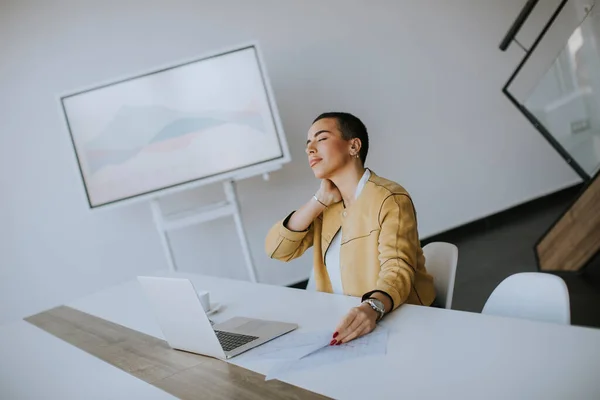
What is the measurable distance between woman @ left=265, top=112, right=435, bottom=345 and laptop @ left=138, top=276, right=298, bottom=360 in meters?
0.28

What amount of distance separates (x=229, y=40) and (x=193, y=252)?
1.58 m

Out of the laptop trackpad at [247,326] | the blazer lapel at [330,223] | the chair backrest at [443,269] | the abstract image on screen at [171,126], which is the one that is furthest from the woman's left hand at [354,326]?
the abstract image on screen at [171,126]

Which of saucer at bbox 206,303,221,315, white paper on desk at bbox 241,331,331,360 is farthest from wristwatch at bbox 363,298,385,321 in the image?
saucer at bbox 206,303,221,315

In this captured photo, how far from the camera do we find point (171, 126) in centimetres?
383

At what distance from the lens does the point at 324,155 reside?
1944 mm

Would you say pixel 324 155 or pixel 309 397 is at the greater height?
pixel 324 155

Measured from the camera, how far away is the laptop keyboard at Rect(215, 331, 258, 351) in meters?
1.51

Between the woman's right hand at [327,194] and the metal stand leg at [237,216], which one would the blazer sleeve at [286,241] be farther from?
the metal stand leg at [237,216]

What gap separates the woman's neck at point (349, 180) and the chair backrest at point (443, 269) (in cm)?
31

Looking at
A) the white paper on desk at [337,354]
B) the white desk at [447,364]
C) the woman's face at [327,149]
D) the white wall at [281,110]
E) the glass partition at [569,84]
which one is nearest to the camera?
the white desk at [447,364]

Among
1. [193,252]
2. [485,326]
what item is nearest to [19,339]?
[485,326]

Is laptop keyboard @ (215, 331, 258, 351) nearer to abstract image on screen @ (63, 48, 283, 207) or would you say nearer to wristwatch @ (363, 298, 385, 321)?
wristwatch @ (363, 298, 385, 321)

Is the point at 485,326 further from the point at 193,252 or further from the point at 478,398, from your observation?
the point at 193,252

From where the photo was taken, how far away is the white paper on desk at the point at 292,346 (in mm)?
1372
